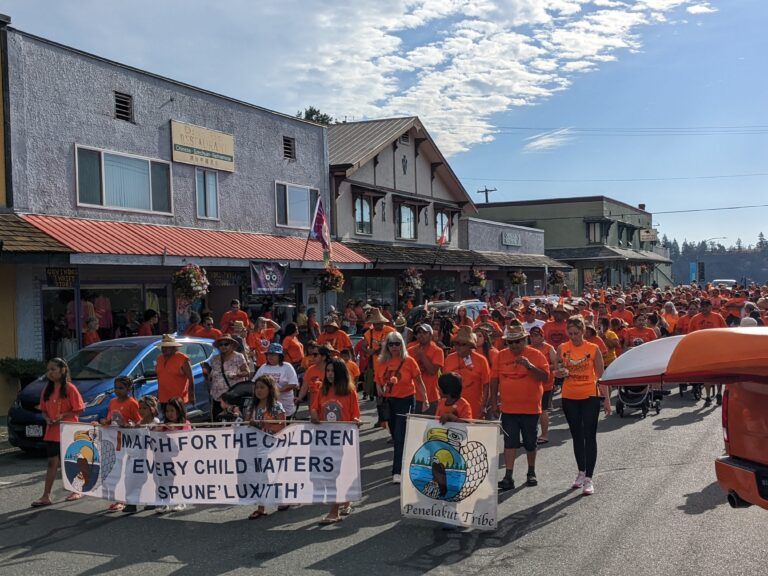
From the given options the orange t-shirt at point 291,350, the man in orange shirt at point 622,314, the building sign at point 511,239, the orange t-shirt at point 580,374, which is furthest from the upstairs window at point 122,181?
the building sign at point 511,239

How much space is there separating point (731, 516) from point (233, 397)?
5.71 m

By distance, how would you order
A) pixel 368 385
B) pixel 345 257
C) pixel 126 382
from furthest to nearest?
pixel 345 257
pixel 368 385
pixel 126 382

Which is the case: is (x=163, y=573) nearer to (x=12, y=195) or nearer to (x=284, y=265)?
(x=12, y=195)

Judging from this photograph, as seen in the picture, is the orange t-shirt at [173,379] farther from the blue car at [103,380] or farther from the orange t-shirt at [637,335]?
the orange t-shirt at [637,335]

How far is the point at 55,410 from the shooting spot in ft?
26.3

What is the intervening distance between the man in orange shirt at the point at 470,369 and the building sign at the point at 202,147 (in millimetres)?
12359

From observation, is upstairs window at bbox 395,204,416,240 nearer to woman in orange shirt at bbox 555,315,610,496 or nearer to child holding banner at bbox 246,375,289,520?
woman in orange shirt at bbox 555,315,610,496

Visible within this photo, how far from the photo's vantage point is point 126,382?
312 inches

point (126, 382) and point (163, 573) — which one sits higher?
point (126, 382)

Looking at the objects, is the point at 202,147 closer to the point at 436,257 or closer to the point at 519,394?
the point at 436,257

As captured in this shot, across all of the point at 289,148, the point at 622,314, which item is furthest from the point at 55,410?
the point at 289,148

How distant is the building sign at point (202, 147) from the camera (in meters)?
18.3

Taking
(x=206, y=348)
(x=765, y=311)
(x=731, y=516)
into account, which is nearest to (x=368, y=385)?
(x=206, y=348)

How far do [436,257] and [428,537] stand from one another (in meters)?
23.0
